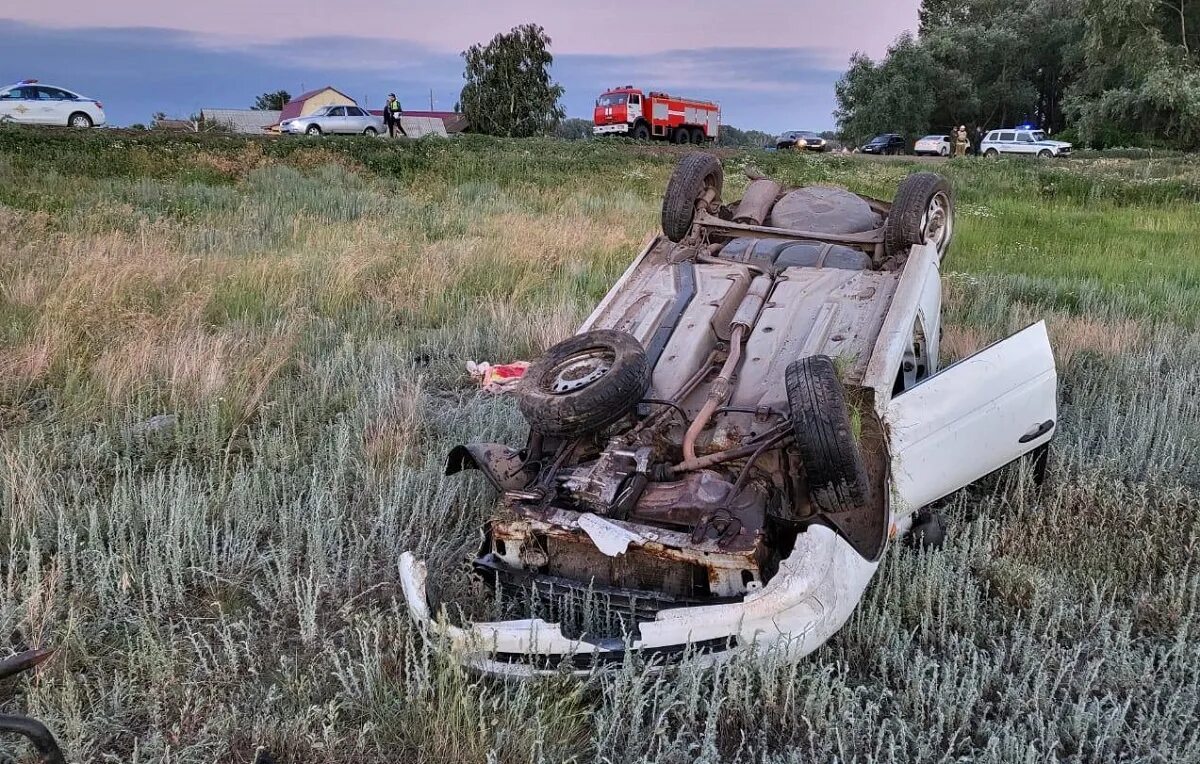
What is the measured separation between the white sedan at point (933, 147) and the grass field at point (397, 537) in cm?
3272

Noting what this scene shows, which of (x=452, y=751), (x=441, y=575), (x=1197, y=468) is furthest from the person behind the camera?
(x=1197, y=468)

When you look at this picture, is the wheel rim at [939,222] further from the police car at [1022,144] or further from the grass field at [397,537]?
the police car at [1022,144]

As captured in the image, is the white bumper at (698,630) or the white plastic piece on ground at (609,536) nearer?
the white bumper at (698,630)

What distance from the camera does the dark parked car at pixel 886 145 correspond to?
142 ft

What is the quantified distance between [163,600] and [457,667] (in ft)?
4.47

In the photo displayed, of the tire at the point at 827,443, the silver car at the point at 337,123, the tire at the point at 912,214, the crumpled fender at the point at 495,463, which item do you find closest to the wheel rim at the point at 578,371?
the crumpled fender at the point at 495,463

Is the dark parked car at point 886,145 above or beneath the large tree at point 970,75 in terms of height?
beneath

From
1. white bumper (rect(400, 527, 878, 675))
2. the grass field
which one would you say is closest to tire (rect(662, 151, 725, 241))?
the grass field

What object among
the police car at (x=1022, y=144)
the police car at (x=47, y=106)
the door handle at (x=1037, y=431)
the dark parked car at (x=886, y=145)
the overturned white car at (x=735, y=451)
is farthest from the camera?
the dark parked car at (x=886, y=145)

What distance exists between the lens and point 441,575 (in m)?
3.47

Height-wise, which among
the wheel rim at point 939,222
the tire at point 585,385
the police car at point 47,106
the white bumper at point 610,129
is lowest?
the tire at point 585,385

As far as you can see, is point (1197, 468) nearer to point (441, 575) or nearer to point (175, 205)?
point (441, 575)

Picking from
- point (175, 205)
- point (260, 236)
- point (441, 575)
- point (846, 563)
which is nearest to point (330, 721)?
point (441, 575)

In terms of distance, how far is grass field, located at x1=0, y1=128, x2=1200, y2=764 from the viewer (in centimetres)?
262
